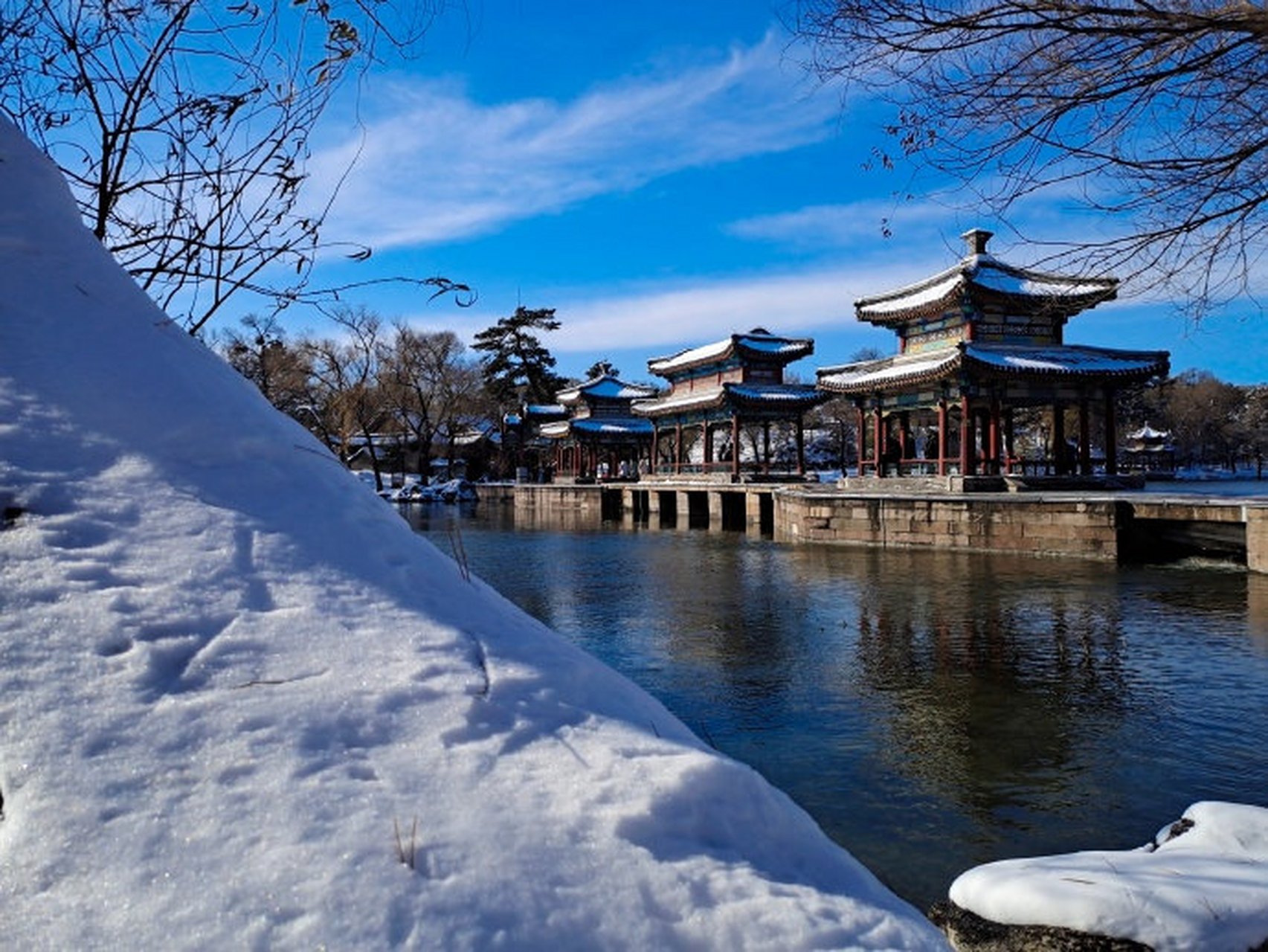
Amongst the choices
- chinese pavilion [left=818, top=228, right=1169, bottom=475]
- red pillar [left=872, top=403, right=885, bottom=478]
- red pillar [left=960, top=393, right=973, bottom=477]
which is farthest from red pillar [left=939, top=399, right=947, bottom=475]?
red pillar [left=872, top=403, right=885, bottom=478]

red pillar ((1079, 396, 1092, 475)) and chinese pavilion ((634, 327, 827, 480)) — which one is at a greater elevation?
chinese pavilion ((634, 327, 827, 480))

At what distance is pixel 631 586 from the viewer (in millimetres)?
13078

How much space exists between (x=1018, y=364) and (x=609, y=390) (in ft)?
79.0

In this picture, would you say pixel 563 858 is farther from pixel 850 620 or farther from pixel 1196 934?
pixel 850 620

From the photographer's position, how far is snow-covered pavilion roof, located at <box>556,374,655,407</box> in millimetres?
40219

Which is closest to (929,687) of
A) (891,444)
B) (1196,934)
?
(1196,934)

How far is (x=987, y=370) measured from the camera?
19.1m

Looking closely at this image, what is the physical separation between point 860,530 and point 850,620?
28.7 feet

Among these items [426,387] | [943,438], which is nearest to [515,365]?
[426,387]

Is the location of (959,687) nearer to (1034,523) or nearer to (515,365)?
(1034,523)

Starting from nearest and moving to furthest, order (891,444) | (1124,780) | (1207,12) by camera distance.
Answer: (1207,12)
(1124,780)
(891,444)

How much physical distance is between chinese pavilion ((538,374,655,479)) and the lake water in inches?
1007

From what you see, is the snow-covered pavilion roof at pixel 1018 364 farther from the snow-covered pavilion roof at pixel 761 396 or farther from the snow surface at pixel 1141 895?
the snow surface at pixel 1141 895

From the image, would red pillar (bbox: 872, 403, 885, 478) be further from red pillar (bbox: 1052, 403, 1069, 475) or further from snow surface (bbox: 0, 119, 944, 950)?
snow surface (bbox: 0, 119, 944, 950)
